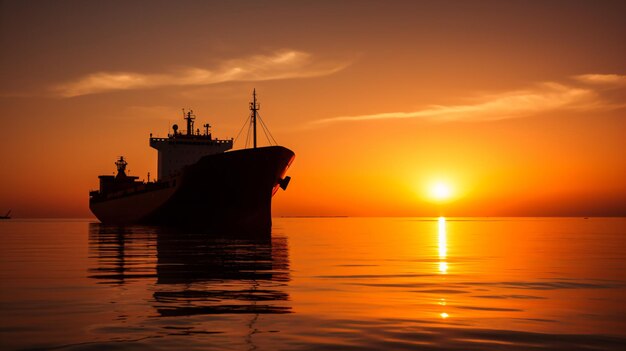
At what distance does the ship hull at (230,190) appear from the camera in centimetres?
5247

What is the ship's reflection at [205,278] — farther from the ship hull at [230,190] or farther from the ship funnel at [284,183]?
the ship funnel at [284,183]

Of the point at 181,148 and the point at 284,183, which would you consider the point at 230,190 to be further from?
the point at 181,148

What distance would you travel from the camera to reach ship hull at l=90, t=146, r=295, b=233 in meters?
52.5

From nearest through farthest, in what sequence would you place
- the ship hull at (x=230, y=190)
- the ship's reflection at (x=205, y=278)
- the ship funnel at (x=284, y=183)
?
the ship's reflection at (x=205, y=278) → the ship hull at (x=230, y=190) → the ship funnel at (x=284, y=183)

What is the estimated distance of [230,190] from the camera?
2079 inches

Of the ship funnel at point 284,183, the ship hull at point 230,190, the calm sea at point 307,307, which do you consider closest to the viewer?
the calm sea at point 307,307

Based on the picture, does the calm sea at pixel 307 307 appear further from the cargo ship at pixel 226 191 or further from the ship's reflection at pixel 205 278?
the cargo ship at pixel 226 191

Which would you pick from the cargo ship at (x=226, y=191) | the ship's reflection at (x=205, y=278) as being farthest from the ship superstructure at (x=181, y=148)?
the ship's reflection at (x=205, y=278)

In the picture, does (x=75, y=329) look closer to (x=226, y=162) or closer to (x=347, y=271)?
(x=347, y=271)

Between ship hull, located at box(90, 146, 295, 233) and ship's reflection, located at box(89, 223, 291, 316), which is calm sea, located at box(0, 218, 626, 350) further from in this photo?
ship hull, located at box(90, 146, 295, 233)

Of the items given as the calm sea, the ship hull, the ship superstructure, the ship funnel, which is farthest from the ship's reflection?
the ship superstructure

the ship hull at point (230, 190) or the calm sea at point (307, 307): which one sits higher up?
the ship hull at point (230, 190)

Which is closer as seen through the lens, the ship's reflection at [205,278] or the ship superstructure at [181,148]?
the ship's reflection at [205,278]

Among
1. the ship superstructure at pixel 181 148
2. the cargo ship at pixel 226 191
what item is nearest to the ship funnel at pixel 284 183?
the cargo ship at pixel 226 191
